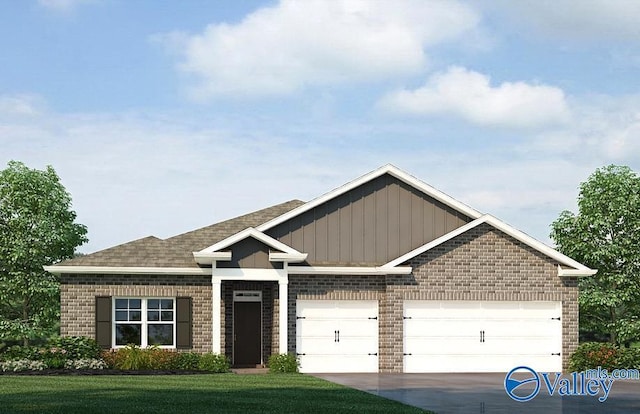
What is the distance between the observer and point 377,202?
3275cm

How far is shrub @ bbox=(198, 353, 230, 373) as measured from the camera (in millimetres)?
30000

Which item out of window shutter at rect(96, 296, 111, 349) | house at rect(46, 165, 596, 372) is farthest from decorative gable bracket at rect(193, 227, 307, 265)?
window shutter at rect(96, 296, 111, 349)

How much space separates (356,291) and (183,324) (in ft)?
18.0

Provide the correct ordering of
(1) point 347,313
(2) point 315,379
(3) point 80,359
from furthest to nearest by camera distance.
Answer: (1) point 347,313
(3) point 80,359
(2) point 315,379

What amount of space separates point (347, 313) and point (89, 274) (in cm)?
810

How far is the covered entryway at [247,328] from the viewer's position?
107 feet

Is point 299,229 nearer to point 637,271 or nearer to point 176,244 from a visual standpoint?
point 176,244

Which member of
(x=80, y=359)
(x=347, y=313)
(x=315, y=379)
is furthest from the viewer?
(x=347, y=313)

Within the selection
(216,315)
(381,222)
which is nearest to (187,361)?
(216,315)

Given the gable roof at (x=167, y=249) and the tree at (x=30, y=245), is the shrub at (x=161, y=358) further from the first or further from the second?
the tree at (x=30, y=245)

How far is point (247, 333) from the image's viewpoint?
108ft

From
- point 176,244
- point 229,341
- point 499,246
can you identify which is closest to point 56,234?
point 176,244

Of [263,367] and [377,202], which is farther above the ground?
[377,202]

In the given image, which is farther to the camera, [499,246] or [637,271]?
[637,271]
